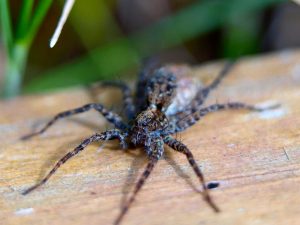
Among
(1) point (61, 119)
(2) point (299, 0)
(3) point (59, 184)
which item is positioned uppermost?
(2) point (299, 0)

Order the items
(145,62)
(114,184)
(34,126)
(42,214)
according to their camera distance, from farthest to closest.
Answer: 1. (145,62)
2. (34,126)
3. (114,184)
4. (42,214)

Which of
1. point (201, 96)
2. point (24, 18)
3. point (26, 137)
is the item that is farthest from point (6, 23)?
point (201, 96)

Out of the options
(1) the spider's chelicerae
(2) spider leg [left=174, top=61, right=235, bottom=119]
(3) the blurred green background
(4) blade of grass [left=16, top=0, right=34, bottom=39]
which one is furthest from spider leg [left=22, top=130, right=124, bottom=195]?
(3) the blurred green background

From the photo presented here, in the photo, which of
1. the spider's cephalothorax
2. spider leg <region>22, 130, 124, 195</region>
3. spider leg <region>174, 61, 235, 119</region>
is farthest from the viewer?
spider leg <region>174, 61, 235, 119</region>

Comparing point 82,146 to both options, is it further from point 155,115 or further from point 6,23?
point 6,23

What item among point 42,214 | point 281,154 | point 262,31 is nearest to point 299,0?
point 281,154

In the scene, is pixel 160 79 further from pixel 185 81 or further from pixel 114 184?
pixel 114 184

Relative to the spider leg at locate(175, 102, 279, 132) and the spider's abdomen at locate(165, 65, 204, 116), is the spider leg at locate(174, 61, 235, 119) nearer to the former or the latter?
the spider's abdomen at locate(165, 65, 204, 116)

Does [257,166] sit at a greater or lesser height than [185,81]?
lesser
